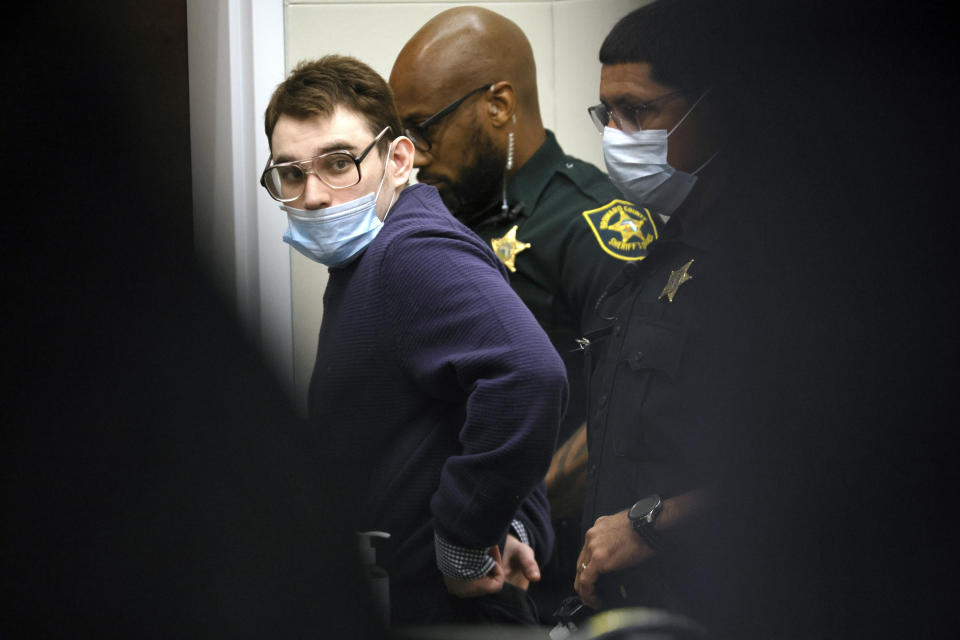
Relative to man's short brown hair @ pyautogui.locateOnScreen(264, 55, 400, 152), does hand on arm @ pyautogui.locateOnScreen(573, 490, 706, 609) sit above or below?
below

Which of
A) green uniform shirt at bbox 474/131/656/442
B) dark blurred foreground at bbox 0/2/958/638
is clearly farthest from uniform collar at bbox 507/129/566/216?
dark blurred foreground at bbox 0/2/958/638

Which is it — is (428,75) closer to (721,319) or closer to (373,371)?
(373,371)

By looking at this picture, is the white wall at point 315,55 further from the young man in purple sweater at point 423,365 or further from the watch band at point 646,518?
the watch band at point 646,518

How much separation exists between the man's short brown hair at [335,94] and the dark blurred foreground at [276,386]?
0.66 m

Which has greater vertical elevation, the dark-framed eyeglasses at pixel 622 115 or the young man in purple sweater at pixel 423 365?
the dark-framed eyeglasses at pixel 622 115

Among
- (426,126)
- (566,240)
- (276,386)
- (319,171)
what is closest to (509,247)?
(566,240)

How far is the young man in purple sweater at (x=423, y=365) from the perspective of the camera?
2.17 ft

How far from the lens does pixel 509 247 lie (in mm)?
1024

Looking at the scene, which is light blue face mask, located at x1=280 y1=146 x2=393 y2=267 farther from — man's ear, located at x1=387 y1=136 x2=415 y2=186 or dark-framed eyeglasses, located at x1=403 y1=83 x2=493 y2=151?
dark-framed eyeglasses, located at x1=403 y1=83 x2=493 y2=151

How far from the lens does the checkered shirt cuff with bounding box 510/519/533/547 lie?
0.81 m

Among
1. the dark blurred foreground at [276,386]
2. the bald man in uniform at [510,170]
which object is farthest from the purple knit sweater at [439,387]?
the dark blurred foreground at [276,386]

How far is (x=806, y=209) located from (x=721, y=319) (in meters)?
0.02

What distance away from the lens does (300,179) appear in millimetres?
828

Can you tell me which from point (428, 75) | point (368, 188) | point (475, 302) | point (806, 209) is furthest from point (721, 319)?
point (428, 75)
